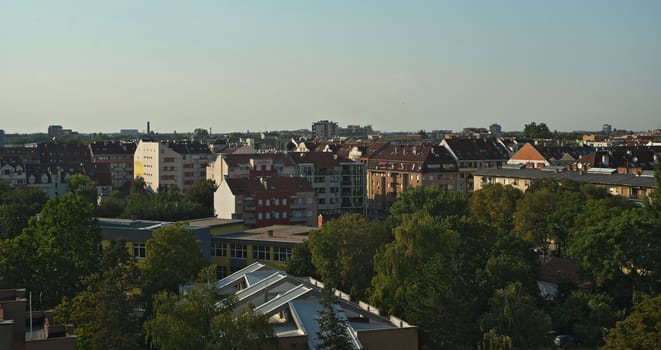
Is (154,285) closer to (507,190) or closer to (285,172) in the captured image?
(507,190)

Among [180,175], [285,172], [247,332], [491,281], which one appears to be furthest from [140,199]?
[247,332]

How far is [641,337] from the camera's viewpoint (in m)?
26.6

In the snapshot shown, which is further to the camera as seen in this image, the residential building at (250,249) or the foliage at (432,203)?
the foliage at (432,203)

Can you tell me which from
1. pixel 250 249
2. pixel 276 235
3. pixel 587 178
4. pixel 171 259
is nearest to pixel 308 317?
pixel 171 259

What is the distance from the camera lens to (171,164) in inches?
3949

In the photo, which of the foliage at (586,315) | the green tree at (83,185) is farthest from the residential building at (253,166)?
the foliage at (586,315)

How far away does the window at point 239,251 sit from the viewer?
168ft

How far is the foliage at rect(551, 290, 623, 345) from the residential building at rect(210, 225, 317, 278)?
53.6 ft

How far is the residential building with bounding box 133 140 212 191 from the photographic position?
99625 mm

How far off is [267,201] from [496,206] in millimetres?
19705

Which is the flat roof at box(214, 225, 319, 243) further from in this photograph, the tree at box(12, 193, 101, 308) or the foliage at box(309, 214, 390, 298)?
the tree at box(12, 193, 101, 308)

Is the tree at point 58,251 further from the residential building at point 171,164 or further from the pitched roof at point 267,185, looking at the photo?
the residential building at point 171,164

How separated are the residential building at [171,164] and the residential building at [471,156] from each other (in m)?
30.4

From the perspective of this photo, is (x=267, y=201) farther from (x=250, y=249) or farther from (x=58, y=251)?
(x=58, y=251)
